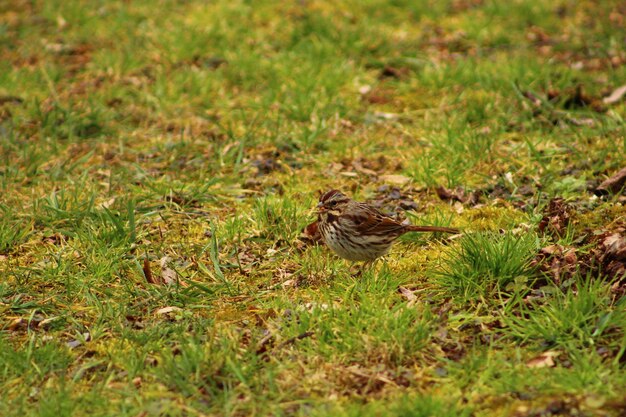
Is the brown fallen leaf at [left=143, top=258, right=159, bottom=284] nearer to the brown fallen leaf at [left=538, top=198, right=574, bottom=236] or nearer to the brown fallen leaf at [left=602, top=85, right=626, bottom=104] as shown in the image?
the brown fallen leaf at [left=538, top=198, right=574, bottom=236]

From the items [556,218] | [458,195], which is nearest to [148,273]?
[458,195]

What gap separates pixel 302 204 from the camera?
6.85m

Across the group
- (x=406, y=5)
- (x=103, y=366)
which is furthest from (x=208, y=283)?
(x=406, y=5)

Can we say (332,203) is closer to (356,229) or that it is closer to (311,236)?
(356,229)

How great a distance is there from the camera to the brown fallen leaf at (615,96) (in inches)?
322

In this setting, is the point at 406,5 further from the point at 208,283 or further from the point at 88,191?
the point at 208,283

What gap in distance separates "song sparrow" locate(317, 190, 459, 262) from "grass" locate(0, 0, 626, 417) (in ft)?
0.63

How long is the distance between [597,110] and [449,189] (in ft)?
6.69

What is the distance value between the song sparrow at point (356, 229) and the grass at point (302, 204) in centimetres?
19

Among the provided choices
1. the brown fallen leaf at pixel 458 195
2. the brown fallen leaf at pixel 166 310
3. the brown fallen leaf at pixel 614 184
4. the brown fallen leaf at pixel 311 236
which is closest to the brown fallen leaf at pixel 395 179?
the brown fallen leaf at pixel 458 195

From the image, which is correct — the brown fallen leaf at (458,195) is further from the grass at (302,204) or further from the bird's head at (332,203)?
the bird's head at (332,203)

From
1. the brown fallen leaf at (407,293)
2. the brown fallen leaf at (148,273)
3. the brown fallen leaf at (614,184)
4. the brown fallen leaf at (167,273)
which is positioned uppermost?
the brown fallen leaf at (614,184)

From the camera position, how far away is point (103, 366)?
4863mm

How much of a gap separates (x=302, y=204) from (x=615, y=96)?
137 inches
